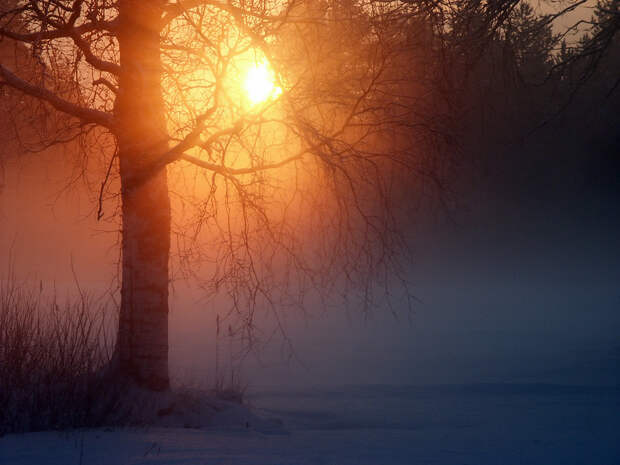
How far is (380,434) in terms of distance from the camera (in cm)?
692

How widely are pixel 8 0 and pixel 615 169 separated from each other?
20.0m

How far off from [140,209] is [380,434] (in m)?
3.37

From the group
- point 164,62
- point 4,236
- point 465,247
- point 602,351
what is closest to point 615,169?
point 465,247

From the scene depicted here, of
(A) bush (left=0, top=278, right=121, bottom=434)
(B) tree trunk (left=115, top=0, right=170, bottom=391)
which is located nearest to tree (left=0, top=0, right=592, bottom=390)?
(B) tree trunk (left=115, top=0, right=170, bottom=391)

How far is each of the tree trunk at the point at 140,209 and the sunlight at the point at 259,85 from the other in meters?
1.40

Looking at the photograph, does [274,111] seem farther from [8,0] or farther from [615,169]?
[615,169]

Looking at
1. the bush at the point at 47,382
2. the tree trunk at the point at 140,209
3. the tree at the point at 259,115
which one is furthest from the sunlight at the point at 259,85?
the bush at the point at 47,382

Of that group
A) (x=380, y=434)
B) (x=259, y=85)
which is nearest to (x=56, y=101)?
(x=259, y=85)

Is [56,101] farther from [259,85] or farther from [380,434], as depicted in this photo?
[380,434]

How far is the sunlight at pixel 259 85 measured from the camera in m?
6.43

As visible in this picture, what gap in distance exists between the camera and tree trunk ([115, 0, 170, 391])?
7.52 metres

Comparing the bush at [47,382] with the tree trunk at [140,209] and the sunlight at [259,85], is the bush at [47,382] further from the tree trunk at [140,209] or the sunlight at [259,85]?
the sunlight at [259,85]

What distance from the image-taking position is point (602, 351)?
43.9ft

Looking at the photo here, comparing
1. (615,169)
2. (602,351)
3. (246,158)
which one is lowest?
(602,351)
